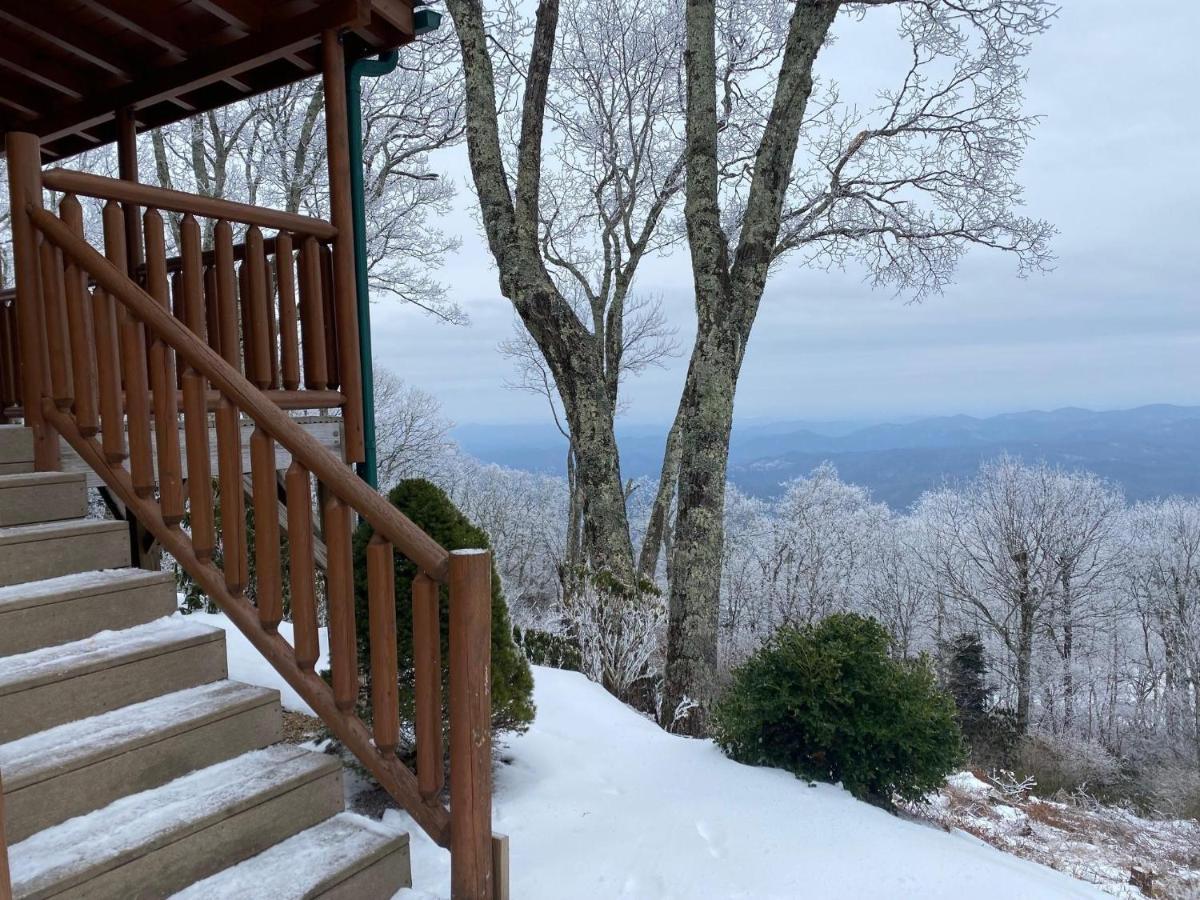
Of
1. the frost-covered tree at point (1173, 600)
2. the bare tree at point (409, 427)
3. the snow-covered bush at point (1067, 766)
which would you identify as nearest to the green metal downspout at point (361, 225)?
the snow-covered bush at point (1067, 766)

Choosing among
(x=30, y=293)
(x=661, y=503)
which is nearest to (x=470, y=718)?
(x=30, y=293)

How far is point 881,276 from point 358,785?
35.6 feet

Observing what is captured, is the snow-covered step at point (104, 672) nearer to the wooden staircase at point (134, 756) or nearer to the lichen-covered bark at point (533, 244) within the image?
the wooden staircase at point (134, 756)

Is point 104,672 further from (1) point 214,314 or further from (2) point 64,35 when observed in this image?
(2) point 64,35

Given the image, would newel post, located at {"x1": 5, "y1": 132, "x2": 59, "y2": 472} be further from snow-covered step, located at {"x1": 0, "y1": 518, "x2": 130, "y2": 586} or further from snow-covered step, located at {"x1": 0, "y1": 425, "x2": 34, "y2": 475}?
snow-covered step, located at {"x1": 0, "y1": 518, "x2": 130, "y2": 586}

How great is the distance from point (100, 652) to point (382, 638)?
0.89 metres

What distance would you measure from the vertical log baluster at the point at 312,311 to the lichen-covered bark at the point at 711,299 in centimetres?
298

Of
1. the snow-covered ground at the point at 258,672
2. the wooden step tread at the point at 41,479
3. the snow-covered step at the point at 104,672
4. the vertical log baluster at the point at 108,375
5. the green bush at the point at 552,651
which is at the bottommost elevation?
the green bush at the point at 552,651

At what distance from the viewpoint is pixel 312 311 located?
3.88m

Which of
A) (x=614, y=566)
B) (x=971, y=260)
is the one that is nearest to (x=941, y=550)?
(x=971, y=260)

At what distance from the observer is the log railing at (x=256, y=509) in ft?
6.72

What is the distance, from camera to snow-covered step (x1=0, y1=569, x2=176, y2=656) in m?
2.19

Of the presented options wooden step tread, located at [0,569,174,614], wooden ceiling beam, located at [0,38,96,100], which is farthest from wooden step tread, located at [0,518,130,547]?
wooden ceiling beam, located at [0,38,96,100]

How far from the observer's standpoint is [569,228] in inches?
619
